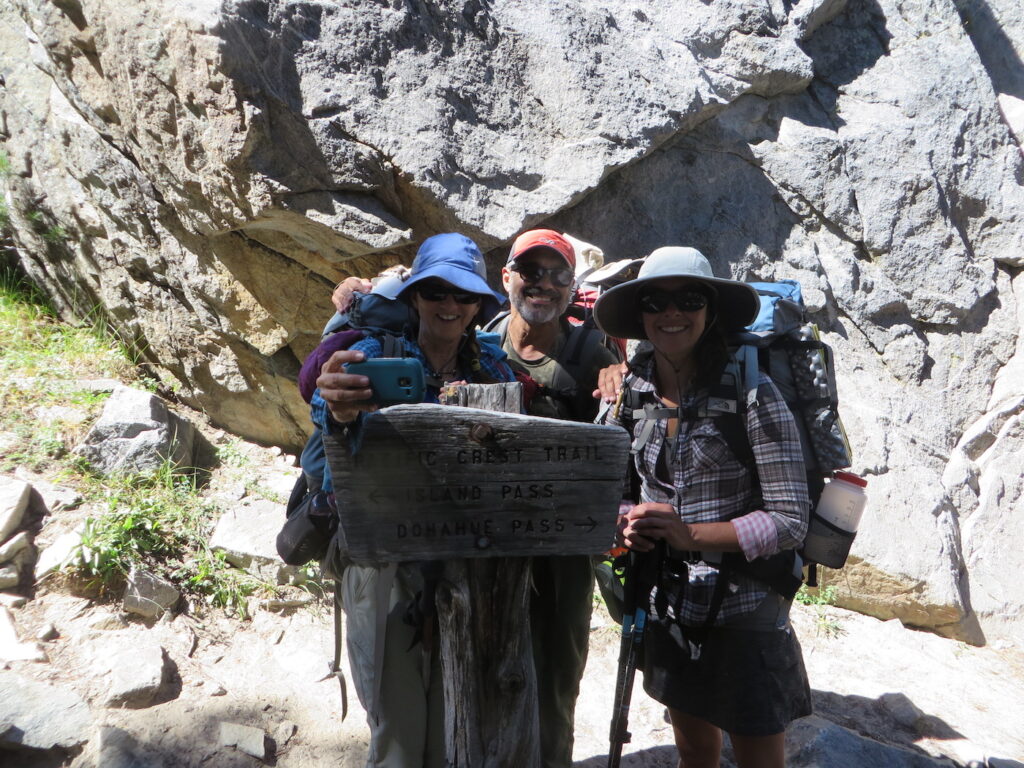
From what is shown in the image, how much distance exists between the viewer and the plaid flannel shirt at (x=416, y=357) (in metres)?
1.96

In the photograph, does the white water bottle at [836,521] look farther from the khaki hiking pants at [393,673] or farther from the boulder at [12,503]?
the boulder at [12,503]

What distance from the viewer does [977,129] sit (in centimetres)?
668

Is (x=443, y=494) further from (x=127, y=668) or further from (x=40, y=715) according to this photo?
(x=127, y=668)

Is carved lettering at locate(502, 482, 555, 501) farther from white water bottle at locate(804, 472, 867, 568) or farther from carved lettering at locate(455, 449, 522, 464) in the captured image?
white water bottle at locate(804, 472, 867, 568)

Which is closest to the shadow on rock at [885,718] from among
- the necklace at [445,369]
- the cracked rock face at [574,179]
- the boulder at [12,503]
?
the cracked rock face at [574,179]

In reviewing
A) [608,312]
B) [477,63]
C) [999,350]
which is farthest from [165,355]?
[999,350]

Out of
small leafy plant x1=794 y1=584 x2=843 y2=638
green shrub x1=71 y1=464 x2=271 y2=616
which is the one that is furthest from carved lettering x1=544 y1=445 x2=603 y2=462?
small leafy plant x1=794 y1=584 x2=843 y2=638

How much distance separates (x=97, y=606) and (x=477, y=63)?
13.9 feet

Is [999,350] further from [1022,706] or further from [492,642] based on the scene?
[492,642]

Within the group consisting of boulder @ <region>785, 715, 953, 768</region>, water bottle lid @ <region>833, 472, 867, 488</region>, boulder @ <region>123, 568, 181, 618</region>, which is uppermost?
water bottle lid @ <region>833, 472, 867, 488</region>

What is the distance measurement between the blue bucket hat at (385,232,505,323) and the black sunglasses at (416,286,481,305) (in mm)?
37

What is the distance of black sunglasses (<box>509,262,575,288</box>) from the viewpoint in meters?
3.21

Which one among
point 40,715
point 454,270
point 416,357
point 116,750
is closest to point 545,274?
point 454,270

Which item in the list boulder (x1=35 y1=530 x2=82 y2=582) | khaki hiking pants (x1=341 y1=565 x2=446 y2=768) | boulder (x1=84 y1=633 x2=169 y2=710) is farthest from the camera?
boulder (x1=35 y1=530 x2=82 y2=582)
